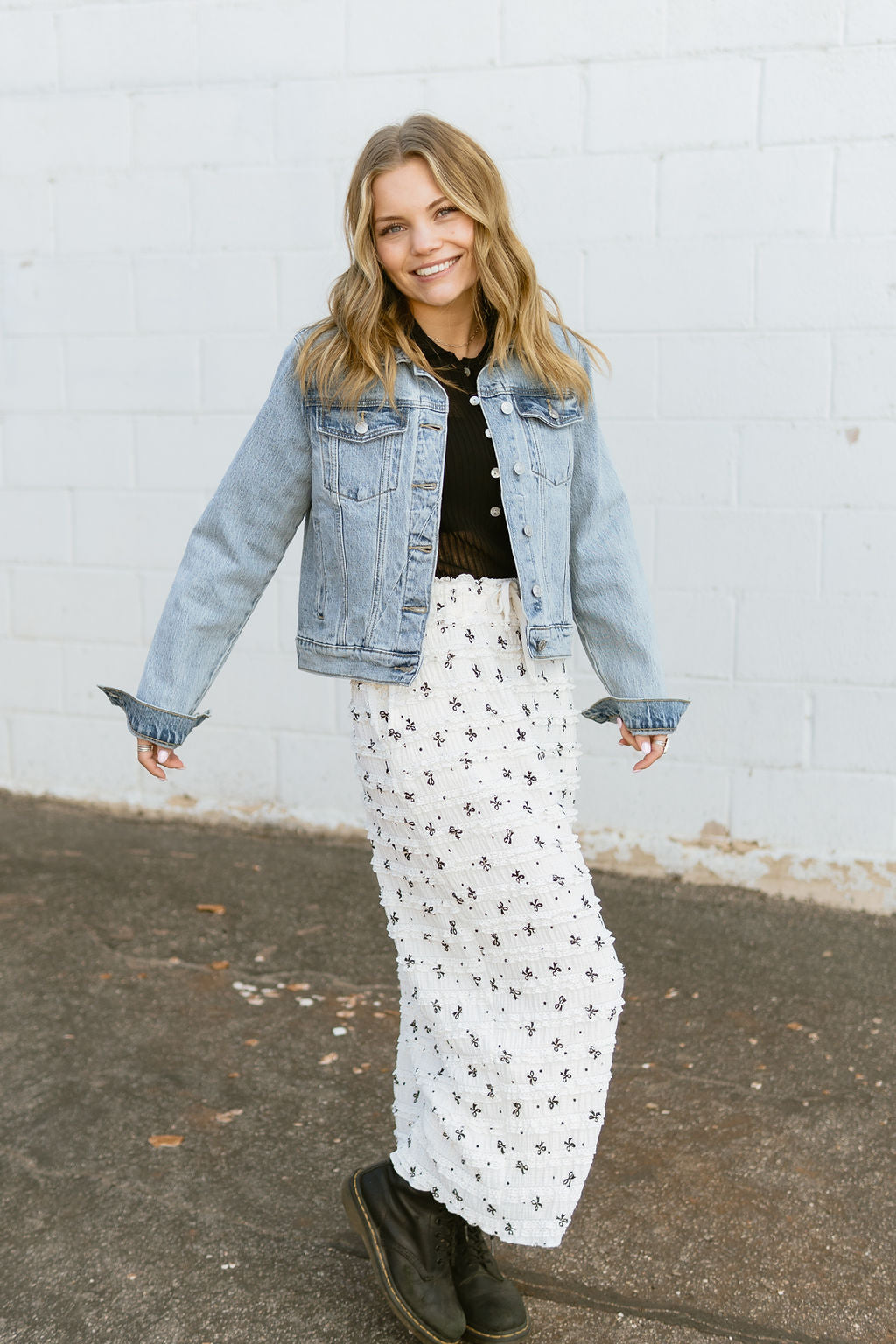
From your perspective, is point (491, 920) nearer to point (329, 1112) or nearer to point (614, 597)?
point (614, 597)

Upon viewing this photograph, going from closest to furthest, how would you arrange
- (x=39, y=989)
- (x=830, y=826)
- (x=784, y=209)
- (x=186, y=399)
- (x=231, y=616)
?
(x=231, y=616) → (x=39, y=989) → (x=784, y=209) → (x=830, y=826) → (x=186, y=399)

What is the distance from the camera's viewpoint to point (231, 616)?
2291 millimetres

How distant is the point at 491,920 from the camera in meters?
2.05

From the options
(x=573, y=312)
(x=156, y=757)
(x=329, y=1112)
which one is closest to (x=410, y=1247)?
(x=329, y=1112)

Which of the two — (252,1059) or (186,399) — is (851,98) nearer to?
(186,399)

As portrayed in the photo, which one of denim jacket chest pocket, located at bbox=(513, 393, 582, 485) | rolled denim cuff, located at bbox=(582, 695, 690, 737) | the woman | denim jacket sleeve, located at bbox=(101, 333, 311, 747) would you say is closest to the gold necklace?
the woman

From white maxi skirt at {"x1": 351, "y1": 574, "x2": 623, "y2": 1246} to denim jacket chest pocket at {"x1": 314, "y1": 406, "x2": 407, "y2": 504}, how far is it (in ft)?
0.69

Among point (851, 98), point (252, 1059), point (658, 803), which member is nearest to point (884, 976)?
point (658, 803)

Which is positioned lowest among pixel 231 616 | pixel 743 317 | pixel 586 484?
pixel 231 616

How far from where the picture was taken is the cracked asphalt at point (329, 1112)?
2.26 m

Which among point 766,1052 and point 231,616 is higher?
point 231,616

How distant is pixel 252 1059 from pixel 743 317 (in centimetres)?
236

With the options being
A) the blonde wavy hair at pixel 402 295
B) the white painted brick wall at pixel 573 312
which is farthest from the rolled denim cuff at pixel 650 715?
the white painted brick wall at pixel 573 312

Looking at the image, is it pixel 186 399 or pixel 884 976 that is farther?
pixel 186 399
